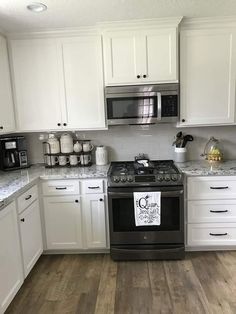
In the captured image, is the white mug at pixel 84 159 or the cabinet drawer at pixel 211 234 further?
the white mug at pixel 84 159

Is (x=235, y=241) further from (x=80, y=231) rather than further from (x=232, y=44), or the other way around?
(x=232, y=44)

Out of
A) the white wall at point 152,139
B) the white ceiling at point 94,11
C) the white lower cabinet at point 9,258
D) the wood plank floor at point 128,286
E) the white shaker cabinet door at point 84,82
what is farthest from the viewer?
the white wall at point 152,139

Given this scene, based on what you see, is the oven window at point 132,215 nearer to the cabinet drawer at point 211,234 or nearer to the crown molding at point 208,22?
the cabinet drawer at point 211,234

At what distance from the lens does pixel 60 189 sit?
279cm

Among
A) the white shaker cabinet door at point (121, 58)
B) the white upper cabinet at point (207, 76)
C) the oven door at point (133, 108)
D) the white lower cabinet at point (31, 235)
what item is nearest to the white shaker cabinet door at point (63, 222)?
the white lower cabinet at point (31, 235)

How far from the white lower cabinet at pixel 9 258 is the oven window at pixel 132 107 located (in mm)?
1343

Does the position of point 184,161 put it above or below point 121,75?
below

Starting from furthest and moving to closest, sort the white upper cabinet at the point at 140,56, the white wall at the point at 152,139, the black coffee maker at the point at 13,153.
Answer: the white wall at the point at 152,139, the black coffee maker at the point at 13,153, the white upper cabinet at the point at 140,56

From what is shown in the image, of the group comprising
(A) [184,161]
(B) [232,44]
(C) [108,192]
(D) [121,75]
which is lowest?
(C) [108,192]

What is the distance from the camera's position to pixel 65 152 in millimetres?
3166

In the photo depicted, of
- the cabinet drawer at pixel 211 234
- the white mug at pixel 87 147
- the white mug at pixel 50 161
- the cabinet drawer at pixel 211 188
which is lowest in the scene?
the cabinet drawer at pixel 211 234

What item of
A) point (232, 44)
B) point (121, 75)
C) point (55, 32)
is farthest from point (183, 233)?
point (55, 32)

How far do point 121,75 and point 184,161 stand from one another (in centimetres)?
120

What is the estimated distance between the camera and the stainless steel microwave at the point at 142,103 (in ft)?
9.17
